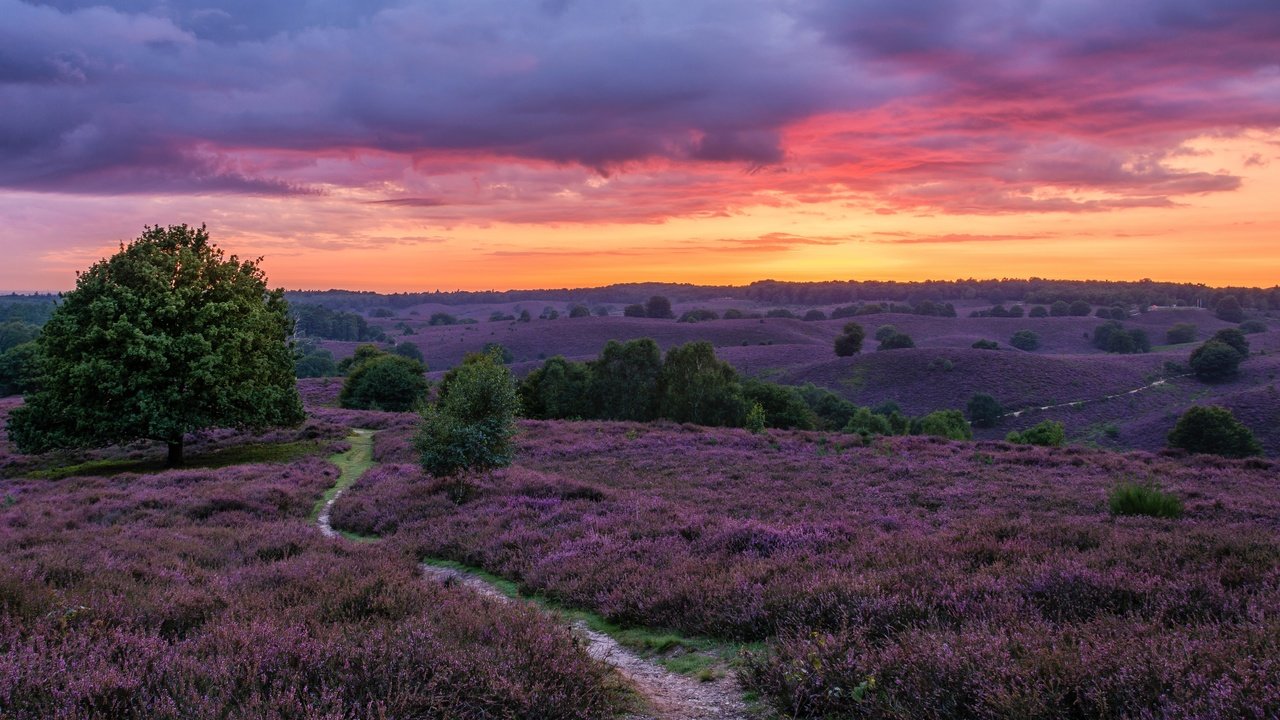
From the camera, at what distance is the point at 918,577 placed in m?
8.58

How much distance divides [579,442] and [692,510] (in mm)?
17424

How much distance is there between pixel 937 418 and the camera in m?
66.2

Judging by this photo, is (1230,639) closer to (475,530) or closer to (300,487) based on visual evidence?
(475,530)

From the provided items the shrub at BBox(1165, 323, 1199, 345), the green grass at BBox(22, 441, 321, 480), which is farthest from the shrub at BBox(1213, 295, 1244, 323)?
the green grass at BBox(22, 441, 321, 480)

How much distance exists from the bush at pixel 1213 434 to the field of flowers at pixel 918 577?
36.9m

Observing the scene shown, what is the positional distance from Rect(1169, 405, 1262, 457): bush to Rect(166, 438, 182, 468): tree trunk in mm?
66539

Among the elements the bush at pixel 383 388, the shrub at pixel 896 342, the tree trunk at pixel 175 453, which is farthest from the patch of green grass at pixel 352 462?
the shrub at pixel 896 342

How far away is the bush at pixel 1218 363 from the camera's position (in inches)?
3442

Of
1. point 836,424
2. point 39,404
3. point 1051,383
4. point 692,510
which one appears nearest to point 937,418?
point 836,424

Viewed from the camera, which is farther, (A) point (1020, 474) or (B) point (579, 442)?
(B) point (579, 442)

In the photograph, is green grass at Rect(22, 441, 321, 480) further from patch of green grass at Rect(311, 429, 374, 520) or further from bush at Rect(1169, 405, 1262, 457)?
bush at Rect(1169, 405, 1262, 457)

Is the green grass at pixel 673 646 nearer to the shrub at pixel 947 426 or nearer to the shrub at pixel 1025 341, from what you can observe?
the shrub at pixel 947 426

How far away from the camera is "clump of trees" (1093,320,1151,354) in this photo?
128m

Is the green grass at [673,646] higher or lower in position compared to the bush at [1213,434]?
higher
